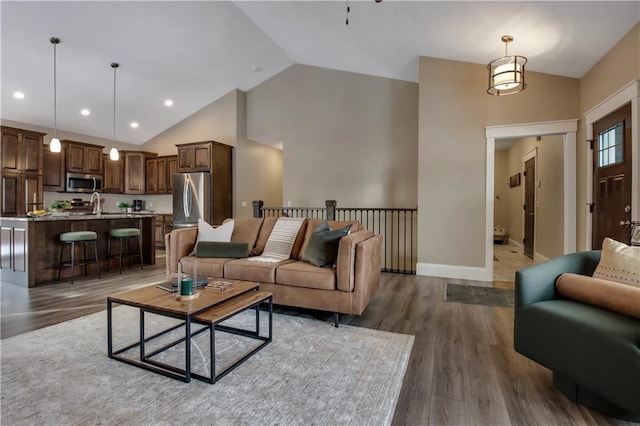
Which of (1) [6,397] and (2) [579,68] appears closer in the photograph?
(1) [6,397]

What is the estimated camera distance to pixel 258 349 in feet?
7.38

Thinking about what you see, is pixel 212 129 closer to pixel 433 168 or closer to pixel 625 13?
pixel 433 168

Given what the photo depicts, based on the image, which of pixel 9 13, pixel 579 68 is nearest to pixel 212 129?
pixel 9 13

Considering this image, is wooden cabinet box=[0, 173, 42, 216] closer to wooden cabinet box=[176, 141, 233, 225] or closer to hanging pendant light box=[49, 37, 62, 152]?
hanging pendant light box=[49, 37, 62, 152]

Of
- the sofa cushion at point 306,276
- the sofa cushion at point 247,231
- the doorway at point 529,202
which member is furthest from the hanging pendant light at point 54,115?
the doorway at point 529,202

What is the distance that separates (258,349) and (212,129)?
595 centimetres

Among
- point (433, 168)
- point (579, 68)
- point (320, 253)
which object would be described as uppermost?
point (579, 68)

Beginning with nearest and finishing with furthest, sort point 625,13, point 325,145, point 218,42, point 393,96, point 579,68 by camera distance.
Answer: point 625,13 → point 579,68 → point 218,42 → point 393,96 → point 325,145

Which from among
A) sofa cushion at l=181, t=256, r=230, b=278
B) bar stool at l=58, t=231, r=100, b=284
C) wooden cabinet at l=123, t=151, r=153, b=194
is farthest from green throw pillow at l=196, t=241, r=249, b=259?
wooden cabinet at l=123, t=151, r=153, b=194

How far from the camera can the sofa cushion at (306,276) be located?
2.70 meters

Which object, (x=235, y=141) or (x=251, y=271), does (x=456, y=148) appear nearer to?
(x=251, y=271)

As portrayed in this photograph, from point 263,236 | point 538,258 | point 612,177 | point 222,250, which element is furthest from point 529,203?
point 222,250

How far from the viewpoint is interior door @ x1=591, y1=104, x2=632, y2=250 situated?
3.08 meters

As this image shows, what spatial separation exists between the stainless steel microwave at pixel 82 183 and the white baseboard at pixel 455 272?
22.9 ft
